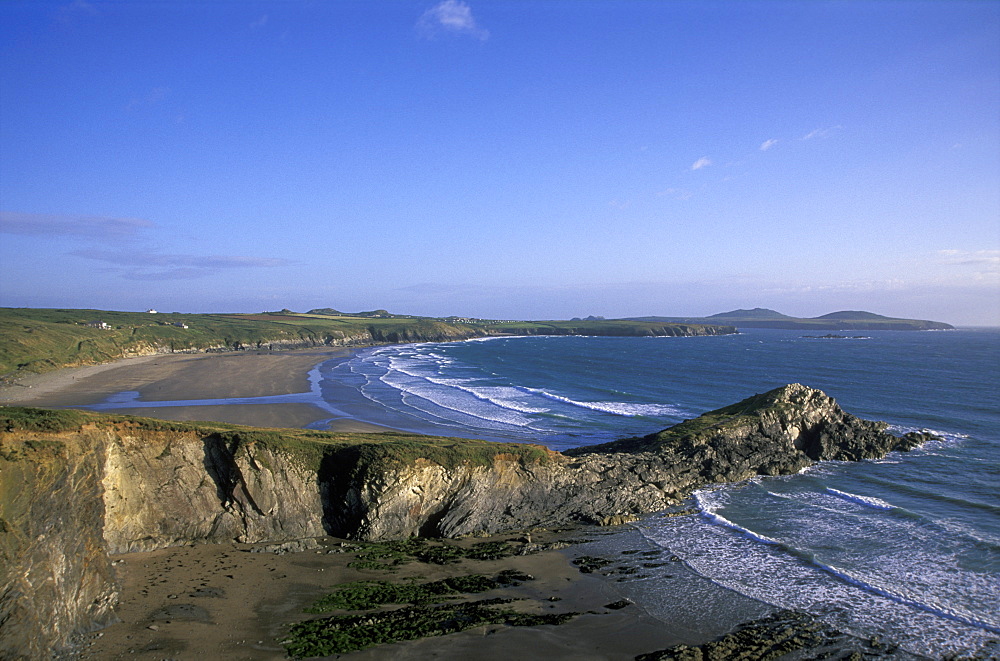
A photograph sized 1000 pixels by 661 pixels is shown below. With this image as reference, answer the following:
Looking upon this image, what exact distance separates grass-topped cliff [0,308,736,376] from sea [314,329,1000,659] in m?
32.5

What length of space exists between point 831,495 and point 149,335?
338ft

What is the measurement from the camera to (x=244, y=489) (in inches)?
744

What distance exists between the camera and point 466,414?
148 feet

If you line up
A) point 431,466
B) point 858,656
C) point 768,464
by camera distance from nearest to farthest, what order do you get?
1. point 858,656
2. point 431,466
3. point 768,464

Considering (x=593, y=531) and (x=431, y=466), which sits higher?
(x=431, y=466)

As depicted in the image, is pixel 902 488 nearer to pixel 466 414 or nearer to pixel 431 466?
pixel 431 466

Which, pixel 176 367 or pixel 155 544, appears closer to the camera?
pixel 155 544

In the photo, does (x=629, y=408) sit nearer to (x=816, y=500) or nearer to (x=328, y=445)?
(x=816, y=500)

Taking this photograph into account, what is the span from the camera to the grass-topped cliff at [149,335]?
67750mm

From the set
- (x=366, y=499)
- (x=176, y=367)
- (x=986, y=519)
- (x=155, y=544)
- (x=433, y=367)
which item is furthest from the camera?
(x=433, y=367)

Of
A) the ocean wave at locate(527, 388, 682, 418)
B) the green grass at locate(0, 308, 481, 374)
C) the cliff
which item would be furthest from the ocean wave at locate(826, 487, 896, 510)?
the green grass at locate(0, 308, 481, 374)

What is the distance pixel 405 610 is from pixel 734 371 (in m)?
68.0

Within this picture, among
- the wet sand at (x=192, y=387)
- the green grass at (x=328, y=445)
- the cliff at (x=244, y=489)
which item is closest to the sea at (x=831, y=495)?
the cliff at (x=244, y=489)

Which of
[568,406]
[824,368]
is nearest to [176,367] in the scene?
[568,406]
